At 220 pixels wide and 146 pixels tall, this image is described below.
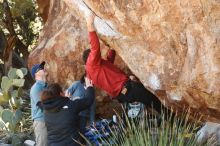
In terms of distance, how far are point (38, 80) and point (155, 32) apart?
7.07ft

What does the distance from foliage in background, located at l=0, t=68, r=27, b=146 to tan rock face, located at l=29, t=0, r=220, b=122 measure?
13.8 feet

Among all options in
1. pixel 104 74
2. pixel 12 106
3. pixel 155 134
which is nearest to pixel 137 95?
pixel 104 74

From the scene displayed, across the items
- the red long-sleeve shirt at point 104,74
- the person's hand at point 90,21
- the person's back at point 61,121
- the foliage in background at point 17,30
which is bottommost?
the person's back at point 61,121

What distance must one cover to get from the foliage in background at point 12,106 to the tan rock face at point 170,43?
4.20m

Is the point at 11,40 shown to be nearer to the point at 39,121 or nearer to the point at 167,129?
the point at 39,121

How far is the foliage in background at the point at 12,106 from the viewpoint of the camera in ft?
37.4

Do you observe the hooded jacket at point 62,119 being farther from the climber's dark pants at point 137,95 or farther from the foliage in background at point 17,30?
the foliage in background at point 17,30

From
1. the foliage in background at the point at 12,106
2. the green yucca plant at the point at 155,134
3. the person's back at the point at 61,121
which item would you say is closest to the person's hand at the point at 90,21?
the person's back at the point at 61,121

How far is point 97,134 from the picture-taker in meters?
7.89

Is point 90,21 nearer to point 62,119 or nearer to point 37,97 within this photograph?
point 37,97

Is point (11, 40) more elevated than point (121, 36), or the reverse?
point (11, 40)

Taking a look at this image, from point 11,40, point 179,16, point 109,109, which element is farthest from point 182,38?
point 11,40

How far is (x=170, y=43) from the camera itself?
7062mm

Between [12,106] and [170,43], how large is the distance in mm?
5945
